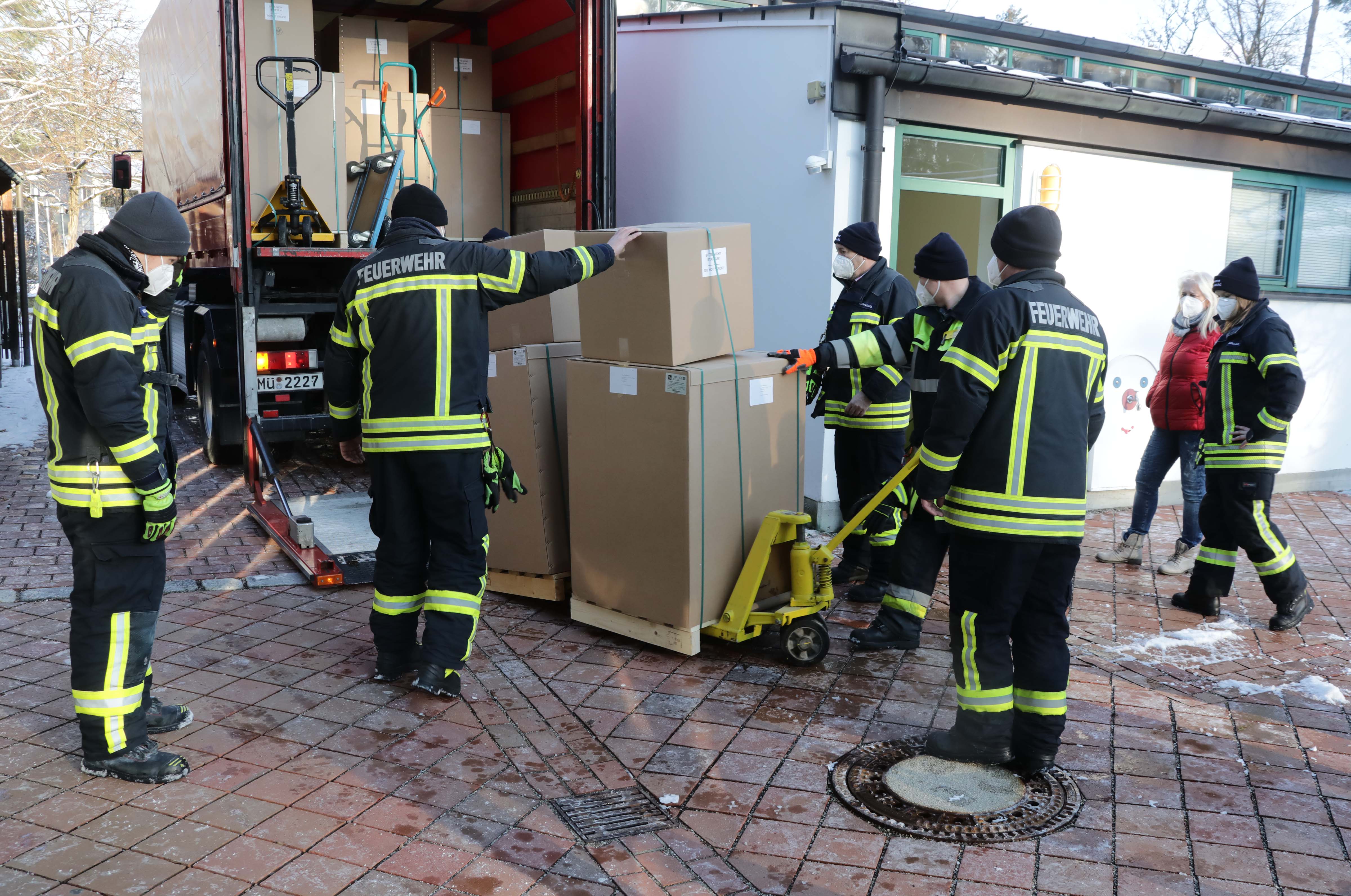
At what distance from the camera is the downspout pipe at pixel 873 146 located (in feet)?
20.3

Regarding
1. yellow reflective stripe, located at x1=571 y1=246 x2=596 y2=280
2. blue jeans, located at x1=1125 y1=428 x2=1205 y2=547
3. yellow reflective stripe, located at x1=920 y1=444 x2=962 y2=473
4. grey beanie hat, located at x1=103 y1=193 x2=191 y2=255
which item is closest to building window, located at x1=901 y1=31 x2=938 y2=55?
blue jeans, located at x1=1125 y1=428 x2=1205 y2=547

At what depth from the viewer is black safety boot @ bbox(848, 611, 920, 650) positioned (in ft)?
14.6

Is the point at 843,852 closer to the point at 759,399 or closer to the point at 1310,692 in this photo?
the point at 759,399

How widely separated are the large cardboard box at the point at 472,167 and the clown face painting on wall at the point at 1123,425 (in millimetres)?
4787

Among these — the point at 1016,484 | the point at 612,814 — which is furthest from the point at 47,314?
the point at 1016,484

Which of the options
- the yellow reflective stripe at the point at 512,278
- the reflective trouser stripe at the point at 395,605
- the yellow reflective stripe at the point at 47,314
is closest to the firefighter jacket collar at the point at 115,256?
the yellow reflective stripe at the point at 47,314

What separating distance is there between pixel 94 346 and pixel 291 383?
408 cm

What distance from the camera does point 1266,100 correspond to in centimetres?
898

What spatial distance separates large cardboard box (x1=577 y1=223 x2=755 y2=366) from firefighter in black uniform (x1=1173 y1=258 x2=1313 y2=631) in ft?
7.71

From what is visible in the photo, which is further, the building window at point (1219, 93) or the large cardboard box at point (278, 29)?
the building window at point (1219, 93)

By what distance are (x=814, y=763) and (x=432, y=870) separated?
4.25 feet

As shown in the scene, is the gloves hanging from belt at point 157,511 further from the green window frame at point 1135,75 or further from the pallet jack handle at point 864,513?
the green window frame at point 1135,75

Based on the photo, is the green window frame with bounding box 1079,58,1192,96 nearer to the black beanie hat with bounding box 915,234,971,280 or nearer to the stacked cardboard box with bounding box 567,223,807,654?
the black beanie hat with bounding box 915,234,971,280

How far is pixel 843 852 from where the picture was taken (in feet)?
9.47
